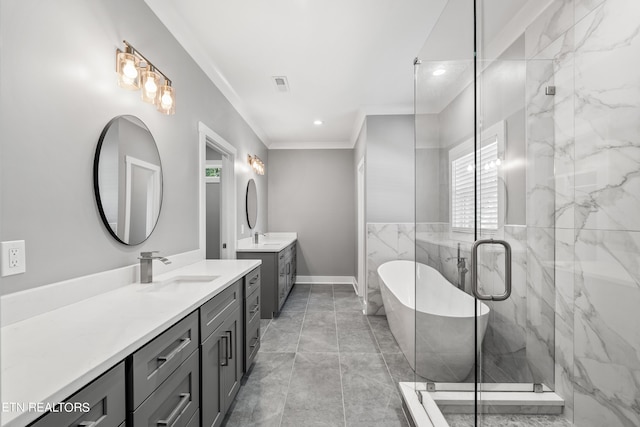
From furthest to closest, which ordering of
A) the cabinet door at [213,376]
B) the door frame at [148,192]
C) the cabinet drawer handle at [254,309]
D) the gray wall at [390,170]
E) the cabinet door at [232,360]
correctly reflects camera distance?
the gray wall at [390,170] < the cabinet drawer handle at [254,309] < the cabinet door at [232,360] < the door frame at [148,192] < the cabinet door at [213,376]

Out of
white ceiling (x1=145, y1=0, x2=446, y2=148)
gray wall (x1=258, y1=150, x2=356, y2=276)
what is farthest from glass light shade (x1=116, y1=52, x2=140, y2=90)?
gray wall (x1=258, y1=150, x2=356, y2=276)

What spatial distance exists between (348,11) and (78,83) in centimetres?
172

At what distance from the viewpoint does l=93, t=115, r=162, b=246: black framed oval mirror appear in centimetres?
143

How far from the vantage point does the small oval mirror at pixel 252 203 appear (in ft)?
13.8

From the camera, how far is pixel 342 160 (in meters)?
5.56

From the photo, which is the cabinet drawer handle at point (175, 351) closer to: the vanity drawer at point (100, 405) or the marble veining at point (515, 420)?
the vanity drawer at point (100, 405)

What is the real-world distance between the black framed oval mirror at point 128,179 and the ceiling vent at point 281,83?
5.36ft

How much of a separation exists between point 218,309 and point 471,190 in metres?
1.45

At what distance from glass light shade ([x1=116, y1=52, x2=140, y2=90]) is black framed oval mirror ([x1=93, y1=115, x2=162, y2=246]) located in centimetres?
17

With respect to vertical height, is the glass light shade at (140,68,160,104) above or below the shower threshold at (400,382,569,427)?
above

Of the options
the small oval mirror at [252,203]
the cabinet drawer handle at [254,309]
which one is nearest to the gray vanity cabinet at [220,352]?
the cabinet drawer handle at [254,309]

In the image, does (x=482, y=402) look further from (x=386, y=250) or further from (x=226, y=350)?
(x=386, y=250)

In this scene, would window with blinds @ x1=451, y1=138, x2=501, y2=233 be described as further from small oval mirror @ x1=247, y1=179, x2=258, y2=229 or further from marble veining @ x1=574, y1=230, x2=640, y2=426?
small oval mirror @ x1=247, y1=179, x2=258, y2=229

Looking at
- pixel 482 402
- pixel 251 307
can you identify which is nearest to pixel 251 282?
pixel 251 307
